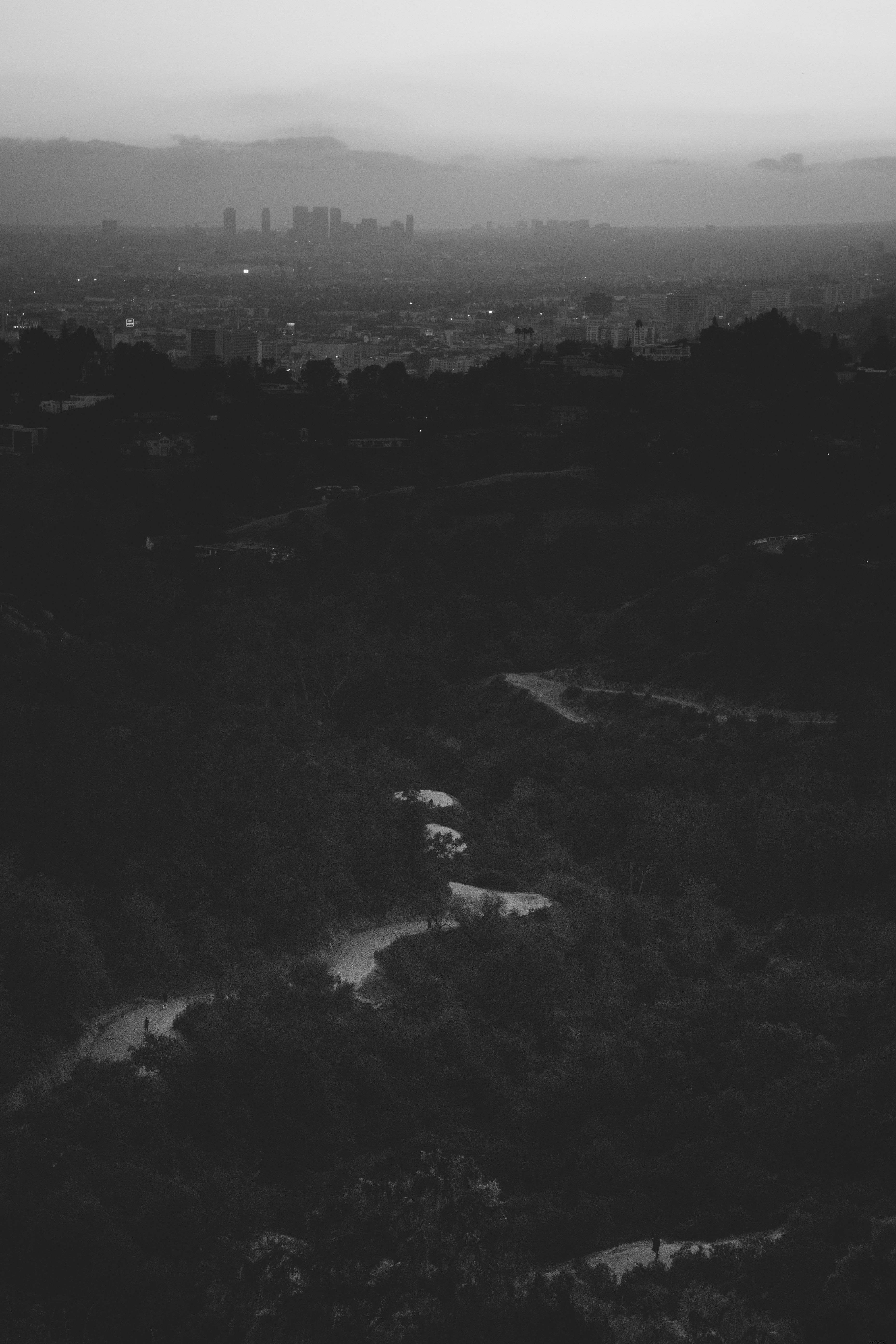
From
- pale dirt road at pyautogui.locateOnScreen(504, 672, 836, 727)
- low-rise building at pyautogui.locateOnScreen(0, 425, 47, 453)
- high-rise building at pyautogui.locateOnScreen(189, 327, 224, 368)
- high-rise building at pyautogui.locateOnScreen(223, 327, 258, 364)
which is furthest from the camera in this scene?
high-rise building at pyautogui.locateOnScreen(223, 327, 258, 364)

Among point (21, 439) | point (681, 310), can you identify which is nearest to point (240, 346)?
point (681, 310)

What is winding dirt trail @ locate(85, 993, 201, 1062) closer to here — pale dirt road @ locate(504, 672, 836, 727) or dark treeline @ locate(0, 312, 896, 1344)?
dark treeline @ locate(0, 312, 896, 1344)

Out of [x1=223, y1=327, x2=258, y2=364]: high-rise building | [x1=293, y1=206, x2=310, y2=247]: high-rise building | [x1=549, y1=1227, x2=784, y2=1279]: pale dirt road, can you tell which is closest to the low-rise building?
[x1=549, y1=1227, x2=784, y2=1279]: pale dirt road

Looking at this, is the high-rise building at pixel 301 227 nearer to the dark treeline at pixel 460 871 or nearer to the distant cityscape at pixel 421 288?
the distant cityscape at pixel 421 288

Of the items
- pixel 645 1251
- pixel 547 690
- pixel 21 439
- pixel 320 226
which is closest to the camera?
pixel 645 1251

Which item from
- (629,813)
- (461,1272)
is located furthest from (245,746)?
(461,1272)

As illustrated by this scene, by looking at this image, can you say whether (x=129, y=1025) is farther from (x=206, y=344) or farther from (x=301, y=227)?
(x=301, y=227)
